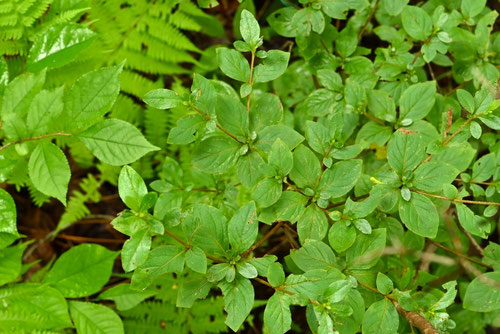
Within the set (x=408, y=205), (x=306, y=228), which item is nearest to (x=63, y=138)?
(x=306, y=228)

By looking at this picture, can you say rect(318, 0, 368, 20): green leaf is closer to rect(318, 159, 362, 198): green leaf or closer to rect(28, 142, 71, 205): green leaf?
rect(318, 159, 362, 198): green leaf

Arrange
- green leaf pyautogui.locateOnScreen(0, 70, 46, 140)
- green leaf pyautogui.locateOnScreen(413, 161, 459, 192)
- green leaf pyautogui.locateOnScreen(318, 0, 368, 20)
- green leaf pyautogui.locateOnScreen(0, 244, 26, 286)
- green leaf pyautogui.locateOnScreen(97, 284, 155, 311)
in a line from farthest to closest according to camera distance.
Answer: green leaf pyautogui.locateOnScreen(97, 284, 155, 311) < green leaf pyautogui.locateOnScreen(0, 244, 26, 286) < green leaf pyautogui.locateOnScreen(318, 0, 368, 20) < green leaf pyautogui.locateOnScreen(0, 70, 46, 140) < green leaf pyautogui.locateOnScreen(413, 161, 459, 192)

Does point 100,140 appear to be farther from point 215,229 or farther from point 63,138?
point 63,138

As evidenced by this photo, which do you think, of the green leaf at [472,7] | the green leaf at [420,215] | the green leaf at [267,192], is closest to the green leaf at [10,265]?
the green leaf at [267,192]

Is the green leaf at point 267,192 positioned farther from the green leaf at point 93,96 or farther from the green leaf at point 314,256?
the green leaf at point 93,96

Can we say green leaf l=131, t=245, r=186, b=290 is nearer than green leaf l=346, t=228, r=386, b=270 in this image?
Yes

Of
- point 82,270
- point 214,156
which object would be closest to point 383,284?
point 214,156

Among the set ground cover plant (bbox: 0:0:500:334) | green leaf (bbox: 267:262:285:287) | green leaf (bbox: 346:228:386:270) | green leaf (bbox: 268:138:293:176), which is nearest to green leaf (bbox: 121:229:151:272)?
ground cover plant (bbox: 0:0:500:334)
